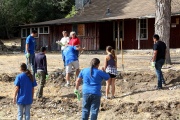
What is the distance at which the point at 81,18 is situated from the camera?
34031mm

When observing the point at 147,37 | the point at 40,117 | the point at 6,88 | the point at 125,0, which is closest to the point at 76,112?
the point at 40,117

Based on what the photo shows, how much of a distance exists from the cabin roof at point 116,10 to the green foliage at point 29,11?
43.9 feet

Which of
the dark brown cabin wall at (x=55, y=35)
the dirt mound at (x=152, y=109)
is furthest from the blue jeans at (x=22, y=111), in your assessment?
the dark brown cabin wall at (x=55, y=35)

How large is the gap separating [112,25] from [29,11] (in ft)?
72.7

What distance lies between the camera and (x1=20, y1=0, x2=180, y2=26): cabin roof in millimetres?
29516

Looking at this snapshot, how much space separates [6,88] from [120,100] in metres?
4.33

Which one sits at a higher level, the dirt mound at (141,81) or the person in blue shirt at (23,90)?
the person in blue shirt at (23,90)

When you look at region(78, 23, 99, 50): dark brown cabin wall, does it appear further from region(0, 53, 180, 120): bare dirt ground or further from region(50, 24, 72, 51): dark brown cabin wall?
region(0, 53, 180, 120): bare dirt ground

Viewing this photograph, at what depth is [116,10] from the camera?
33.4 metres

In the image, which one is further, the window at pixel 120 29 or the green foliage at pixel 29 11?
the green foliage at pixel 29 11

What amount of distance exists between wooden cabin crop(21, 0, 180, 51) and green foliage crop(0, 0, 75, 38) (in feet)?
45.5

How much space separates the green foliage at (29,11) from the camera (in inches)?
1989

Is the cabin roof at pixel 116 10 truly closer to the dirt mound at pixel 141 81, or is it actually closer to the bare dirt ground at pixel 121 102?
the dirt mound at pixel 141 81

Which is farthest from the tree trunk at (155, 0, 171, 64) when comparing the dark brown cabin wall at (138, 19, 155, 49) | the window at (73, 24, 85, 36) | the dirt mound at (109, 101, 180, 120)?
the window at (73, 24, 85, 36)
